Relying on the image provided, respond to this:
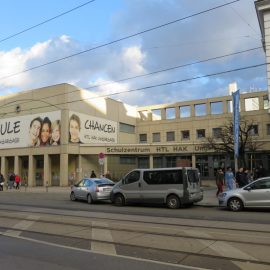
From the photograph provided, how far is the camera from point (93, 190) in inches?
906

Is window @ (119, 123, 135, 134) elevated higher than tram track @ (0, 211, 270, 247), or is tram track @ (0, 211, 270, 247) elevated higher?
window @ (119, 123, 135, 134)

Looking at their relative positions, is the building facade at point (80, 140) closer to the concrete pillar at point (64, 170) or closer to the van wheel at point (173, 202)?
the concrete pillar at point (64, 170)

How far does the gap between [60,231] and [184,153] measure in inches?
1628

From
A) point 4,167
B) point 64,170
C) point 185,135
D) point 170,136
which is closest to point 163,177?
point 64,170

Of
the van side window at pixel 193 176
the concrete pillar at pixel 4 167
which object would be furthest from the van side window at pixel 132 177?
the concrete pillar at pixel 4 167


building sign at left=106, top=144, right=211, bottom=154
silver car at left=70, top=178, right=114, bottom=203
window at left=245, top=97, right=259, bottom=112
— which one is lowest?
silver car at left=70, top=178, right=114, bottom=203

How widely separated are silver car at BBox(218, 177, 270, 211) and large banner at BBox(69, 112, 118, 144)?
1375 inches

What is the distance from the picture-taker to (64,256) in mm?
8258

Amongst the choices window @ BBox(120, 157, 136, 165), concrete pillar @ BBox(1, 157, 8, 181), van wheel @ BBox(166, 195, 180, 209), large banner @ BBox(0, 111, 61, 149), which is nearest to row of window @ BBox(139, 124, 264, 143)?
window @ BBox(120, 157, 136, 165)

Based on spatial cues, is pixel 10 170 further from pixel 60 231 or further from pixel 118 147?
pixel 60 231

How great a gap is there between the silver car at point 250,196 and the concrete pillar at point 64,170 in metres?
33.8

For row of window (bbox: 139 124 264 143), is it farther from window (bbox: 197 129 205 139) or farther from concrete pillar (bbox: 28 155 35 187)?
concrete pillar (bbox: 28 155 35 187)

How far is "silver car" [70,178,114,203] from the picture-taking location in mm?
22844

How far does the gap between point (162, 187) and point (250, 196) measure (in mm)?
4274
